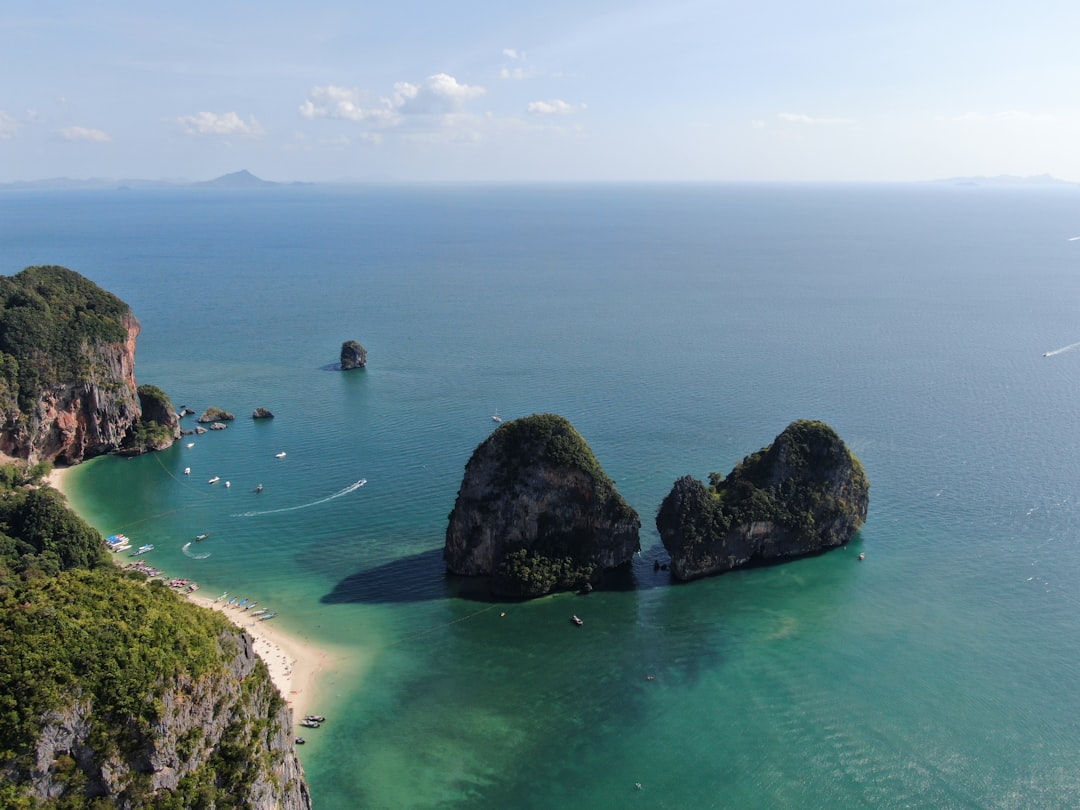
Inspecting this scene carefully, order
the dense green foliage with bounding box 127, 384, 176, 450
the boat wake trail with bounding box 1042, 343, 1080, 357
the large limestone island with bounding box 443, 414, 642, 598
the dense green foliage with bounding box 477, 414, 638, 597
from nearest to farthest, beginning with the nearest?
the dense green foliage with bounding box 477, 414, 638, 597
the large limestone island with bounding box 443, 414, 642, 598
the dense green foliage with bounding box 127, 384, 176, 450
the boat wake trail with bounding box 1042, 343, 1080, 357

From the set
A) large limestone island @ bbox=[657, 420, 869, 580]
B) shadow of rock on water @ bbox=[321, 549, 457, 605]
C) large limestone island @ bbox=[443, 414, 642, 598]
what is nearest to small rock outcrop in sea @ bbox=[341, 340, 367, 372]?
shadow of rock on water @ bbox=[321, 549, 457, 605]

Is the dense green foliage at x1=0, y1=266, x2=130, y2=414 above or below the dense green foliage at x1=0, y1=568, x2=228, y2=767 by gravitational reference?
above

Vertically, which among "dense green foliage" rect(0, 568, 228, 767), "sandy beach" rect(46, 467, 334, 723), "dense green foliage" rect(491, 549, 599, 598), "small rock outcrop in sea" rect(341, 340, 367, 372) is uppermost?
"small rock outcrop in sea" rect(341, 340, 367, 372)

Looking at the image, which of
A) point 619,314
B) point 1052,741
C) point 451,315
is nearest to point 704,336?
point 619,314

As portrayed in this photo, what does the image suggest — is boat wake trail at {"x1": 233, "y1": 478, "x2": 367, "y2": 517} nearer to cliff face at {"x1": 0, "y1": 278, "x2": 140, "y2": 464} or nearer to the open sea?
the open sea

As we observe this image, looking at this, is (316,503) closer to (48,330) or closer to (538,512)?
(538,512)

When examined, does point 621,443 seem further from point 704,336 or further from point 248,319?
point 248,319

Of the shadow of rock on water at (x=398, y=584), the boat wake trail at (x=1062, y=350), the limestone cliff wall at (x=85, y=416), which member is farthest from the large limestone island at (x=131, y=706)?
the boat wake trail at (x=1062, y=350)

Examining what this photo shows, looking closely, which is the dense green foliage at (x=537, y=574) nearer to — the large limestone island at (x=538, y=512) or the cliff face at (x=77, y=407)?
the large limestone island at (x=538, y=512)
